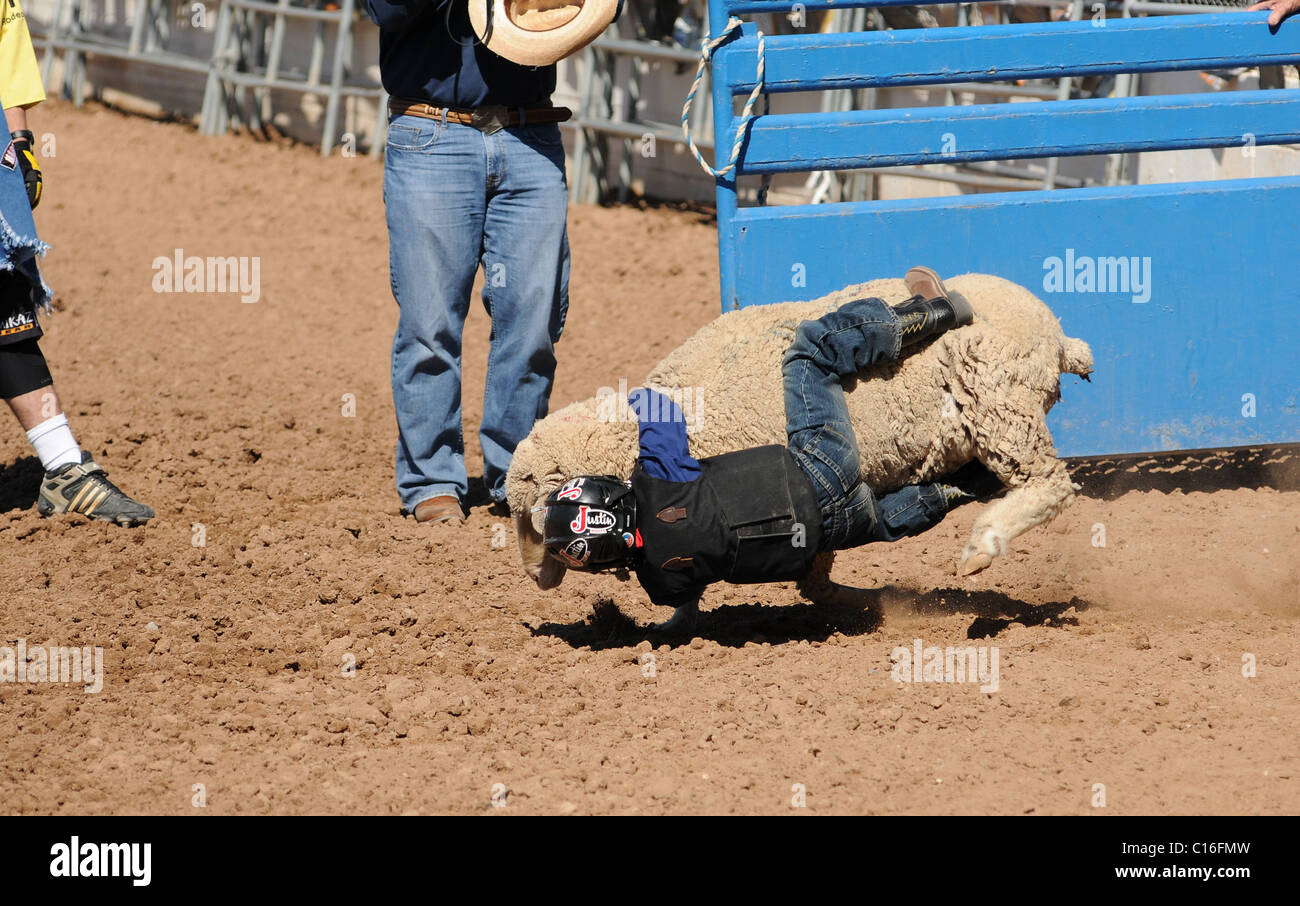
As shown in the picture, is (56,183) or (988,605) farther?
(56,183)

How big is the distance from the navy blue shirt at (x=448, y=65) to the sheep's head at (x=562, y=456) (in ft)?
6.03

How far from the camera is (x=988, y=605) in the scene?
444cm

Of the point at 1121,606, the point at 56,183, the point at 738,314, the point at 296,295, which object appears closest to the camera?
the point at 738,314

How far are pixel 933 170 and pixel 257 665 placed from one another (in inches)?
288

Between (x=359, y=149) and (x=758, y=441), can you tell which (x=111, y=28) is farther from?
(x=758, y=441)

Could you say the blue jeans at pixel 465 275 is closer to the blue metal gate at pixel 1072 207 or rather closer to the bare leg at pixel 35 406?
the blue metal gate at pixel 1072 207

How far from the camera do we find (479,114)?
5.06 m

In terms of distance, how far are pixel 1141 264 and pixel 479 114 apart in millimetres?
2619

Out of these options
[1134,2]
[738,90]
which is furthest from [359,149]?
[738,90]

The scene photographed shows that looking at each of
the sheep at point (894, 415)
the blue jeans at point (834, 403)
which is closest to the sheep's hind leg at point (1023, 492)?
the sheep at point (894, 415)

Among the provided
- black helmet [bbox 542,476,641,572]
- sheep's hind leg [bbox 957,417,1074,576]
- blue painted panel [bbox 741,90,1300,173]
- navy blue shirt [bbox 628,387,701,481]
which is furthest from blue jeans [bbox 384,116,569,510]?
sheep's hind leg [bbox 957,417,1074,576]

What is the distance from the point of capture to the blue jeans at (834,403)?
3.66 metres

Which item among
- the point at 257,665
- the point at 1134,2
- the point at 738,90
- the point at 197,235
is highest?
the point at 1134,2

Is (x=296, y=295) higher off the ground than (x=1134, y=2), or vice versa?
(x=1134, y=2)
